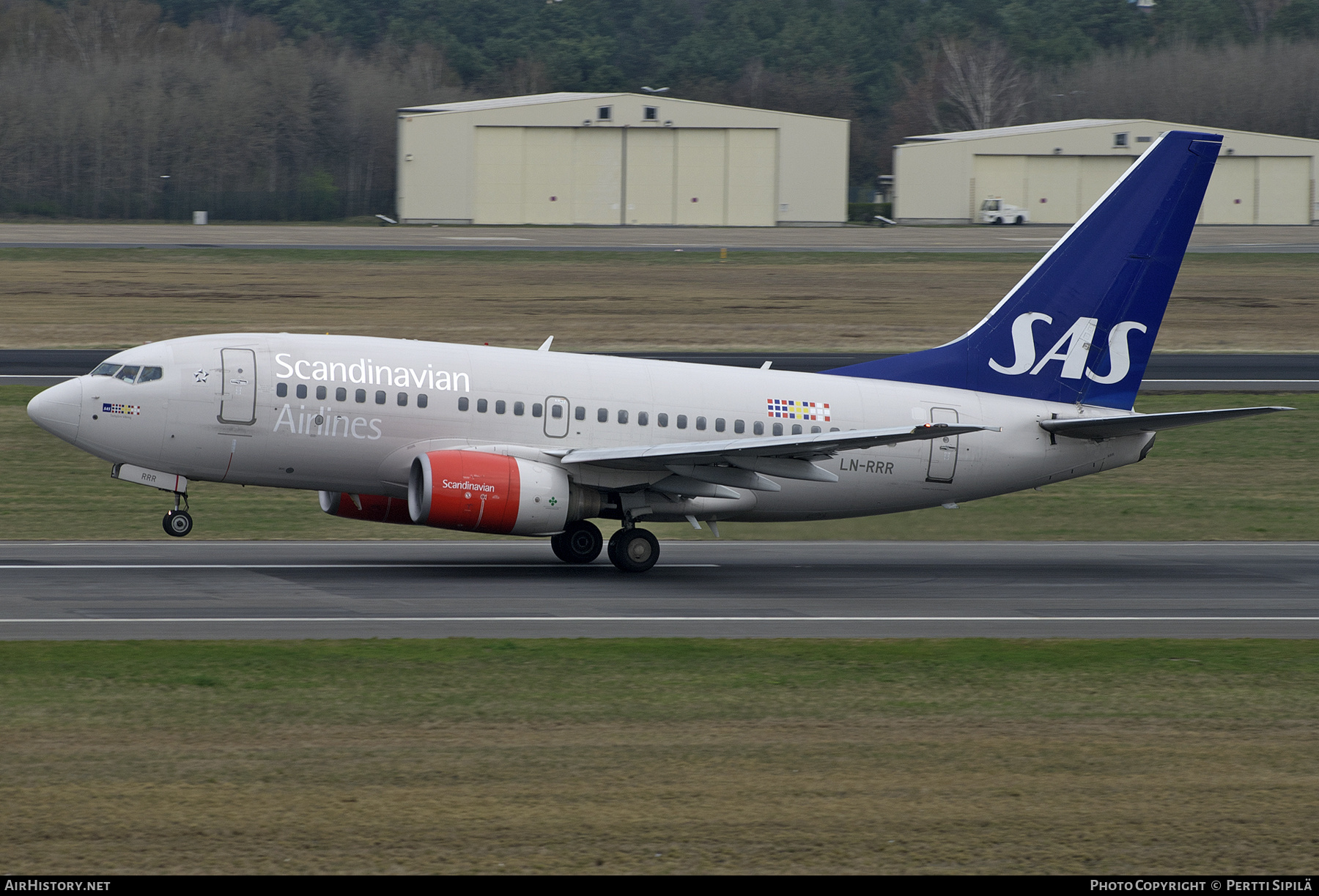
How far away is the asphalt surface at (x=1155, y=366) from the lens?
166 feet

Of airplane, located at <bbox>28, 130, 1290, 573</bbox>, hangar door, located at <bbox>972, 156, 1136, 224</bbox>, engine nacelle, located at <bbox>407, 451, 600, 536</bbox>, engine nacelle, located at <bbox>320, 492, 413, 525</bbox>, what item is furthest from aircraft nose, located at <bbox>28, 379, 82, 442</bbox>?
hangar door, located at <bbox>972, 156, 1136, 224</bbox>

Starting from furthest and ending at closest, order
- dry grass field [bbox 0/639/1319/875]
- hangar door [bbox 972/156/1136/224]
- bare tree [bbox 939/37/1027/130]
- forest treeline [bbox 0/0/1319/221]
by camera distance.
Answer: bare tree [bbox 939/37/1027/130] → forest treeline [bbox 0/0/1319/221] → hangar door [bbox 972/156/1136/224] → dry grass field [bbox 0/639/1319/875]

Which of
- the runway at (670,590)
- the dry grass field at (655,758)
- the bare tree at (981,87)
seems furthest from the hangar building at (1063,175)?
the dry grass field at (655,758)

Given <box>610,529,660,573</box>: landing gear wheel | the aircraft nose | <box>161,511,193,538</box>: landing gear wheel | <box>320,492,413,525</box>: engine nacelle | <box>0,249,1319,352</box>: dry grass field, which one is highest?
<box>0,249,1319,352</box>: dry grass field

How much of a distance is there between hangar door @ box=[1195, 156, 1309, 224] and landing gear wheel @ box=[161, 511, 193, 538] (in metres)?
111

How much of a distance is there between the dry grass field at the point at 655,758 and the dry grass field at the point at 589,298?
39284 millimetres

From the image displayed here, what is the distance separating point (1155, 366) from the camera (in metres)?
56.6

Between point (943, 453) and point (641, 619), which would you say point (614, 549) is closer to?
point (641, 619)

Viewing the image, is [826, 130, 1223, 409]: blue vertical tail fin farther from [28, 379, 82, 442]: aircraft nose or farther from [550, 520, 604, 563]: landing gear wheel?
[28, 379, 82, 442]: aircraft nose

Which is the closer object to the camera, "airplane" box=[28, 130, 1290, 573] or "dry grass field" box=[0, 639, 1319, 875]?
"dry grass field" box=[0, 639, 1319, 875]

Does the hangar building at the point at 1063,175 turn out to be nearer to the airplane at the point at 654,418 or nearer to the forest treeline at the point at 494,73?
the forest treeline at the point at 494,73

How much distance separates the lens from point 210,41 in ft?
550

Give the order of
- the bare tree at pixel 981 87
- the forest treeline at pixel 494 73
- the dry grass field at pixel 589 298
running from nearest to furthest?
the dry grass field at pixel 589 298
the forest treeline at pixel 494 73
the bare tree at pixel 981 87

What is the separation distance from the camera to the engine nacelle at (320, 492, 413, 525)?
28219mm
